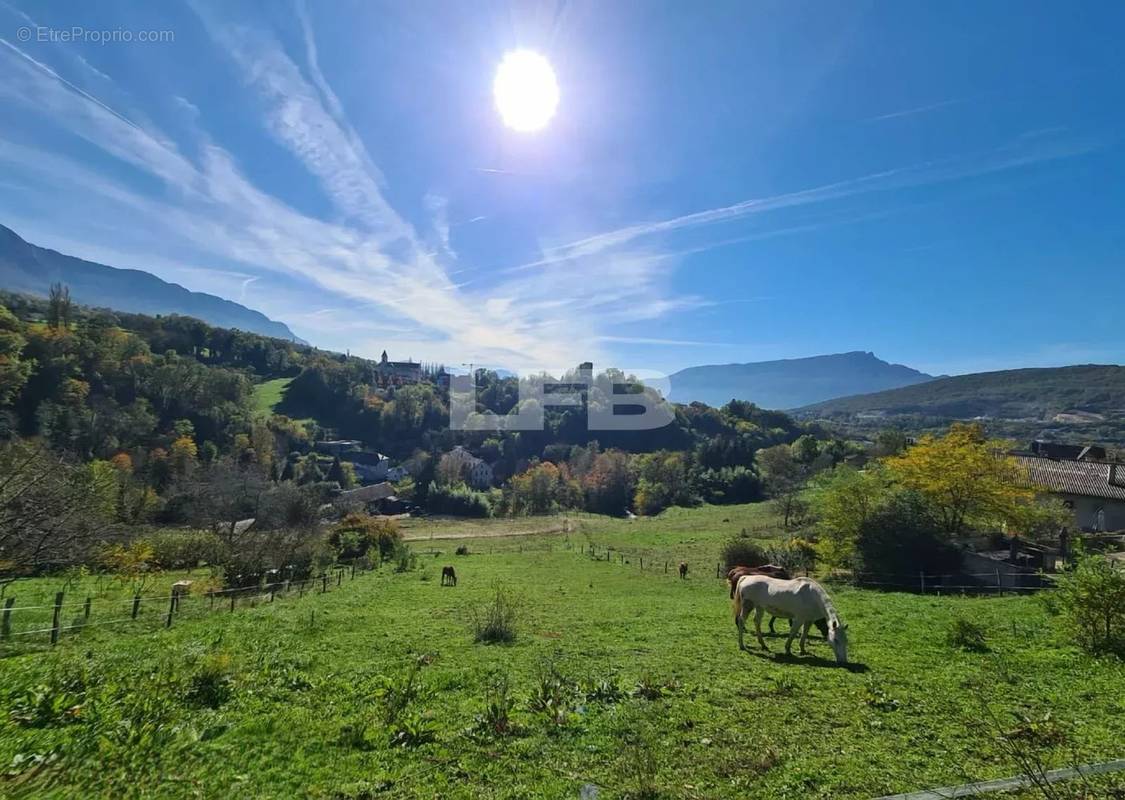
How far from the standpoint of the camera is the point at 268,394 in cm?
13188

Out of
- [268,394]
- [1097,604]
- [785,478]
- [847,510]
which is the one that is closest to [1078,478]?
[847,510]

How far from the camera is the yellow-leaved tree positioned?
25.1 meters

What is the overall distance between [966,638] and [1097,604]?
238cm

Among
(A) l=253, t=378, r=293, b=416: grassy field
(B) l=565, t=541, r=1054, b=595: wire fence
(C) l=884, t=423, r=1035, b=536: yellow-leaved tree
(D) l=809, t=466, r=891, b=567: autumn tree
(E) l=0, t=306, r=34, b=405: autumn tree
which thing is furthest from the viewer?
(A) l=253, t=378, r=293, b=416: grassy field

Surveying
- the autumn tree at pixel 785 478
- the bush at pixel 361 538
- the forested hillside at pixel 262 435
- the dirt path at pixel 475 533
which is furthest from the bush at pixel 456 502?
the autumn tree at pixel 785 478

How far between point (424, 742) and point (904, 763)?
582 centimetres

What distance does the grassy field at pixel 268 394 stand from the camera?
→ 118312mm

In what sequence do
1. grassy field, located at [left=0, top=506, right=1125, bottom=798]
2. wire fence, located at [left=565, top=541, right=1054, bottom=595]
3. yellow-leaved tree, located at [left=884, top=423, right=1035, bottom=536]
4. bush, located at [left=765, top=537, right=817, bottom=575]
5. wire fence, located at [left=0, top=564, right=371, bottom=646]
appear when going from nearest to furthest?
grassy field, located at [left=0, top=506, right=1125, bottom=798], wire fence, located at [left=0, top=564, right=371, bottom=646], wire fence, located at [left=565, top=541, right=1054, bottom=595], yellow-leaved tree, located at [left=884, top=423, right=1035, bottom=536], bush, located at [left=765, top=537, right=817, bottom=575]

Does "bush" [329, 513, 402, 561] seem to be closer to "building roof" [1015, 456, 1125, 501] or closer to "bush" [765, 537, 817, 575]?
"bush" [765, 537, 817, 575]

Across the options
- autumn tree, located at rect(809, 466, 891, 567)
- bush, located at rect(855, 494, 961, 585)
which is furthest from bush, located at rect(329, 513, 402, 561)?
Answer: bush, located at rect(855, 494, 961, 585)

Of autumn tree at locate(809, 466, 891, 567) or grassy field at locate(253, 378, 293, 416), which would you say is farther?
grassy field at locate(253, 378, 293, 416)

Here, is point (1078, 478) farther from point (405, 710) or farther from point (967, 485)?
point (405, 710)

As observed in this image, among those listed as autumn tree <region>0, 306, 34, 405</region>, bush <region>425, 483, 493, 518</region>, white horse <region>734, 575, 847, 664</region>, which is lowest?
bush <region>425, 483, 493, 518</region>

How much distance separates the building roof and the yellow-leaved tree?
1221 cm
